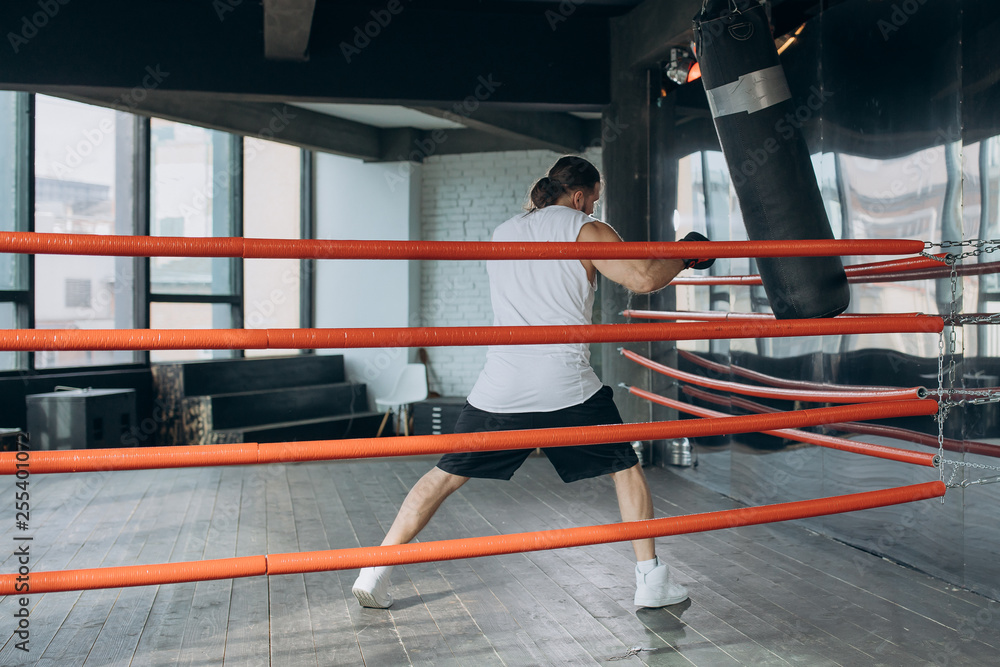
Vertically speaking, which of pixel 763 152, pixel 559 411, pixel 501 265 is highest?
pixel 763 152

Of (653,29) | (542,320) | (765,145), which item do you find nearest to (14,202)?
(653,29)

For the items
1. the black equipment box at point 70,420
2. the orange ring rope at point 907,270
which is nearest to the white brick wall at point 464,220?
the black equipment box at point 70,420

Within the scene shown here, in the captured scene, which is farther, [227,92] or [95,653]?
[227,92]

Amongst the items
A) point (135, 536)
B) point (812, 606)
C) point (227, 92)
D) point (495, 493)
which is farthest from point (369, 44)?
point (812, 606)

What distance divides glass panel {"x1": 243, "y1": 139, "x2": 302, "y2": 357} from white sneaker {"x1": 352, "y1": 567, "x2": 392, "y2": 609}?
225 inches

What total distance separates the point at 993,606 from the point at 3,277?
239 inches

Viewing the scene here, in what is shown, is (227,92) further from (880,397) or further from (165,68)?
(880,397)

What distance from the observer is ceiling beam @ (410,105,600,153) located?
6238mm

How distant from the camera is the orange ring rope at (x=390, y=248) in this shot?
138 cm

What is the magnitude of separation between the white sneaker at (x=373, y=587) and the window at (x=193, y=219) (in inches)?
198

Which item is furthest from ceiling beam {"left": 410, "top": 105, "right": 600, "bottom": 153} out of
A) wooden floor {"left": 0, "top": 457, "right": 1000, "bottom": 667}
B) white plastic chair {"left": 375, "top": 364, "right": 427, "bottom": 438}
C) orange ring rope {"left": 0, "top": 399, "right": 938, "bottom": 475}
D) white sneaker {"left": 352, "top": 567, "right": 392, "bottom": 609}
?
orange ring rope {"left": 0, "top": 399, "right": 938, "bottom": 475}

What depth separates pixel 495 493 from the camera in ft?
12.5

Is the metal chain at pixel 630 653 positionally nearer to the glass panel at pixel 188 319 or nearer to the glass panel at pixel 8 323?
the glass panel at pixel 8 323

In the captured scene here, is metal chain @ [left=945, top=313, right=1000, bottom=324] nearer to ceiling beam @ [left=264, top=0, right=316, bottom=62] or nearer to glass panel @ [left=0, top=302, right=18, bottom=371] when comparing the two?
ceiling beam @ [left=264, top=0, right=316, bottom=62]
